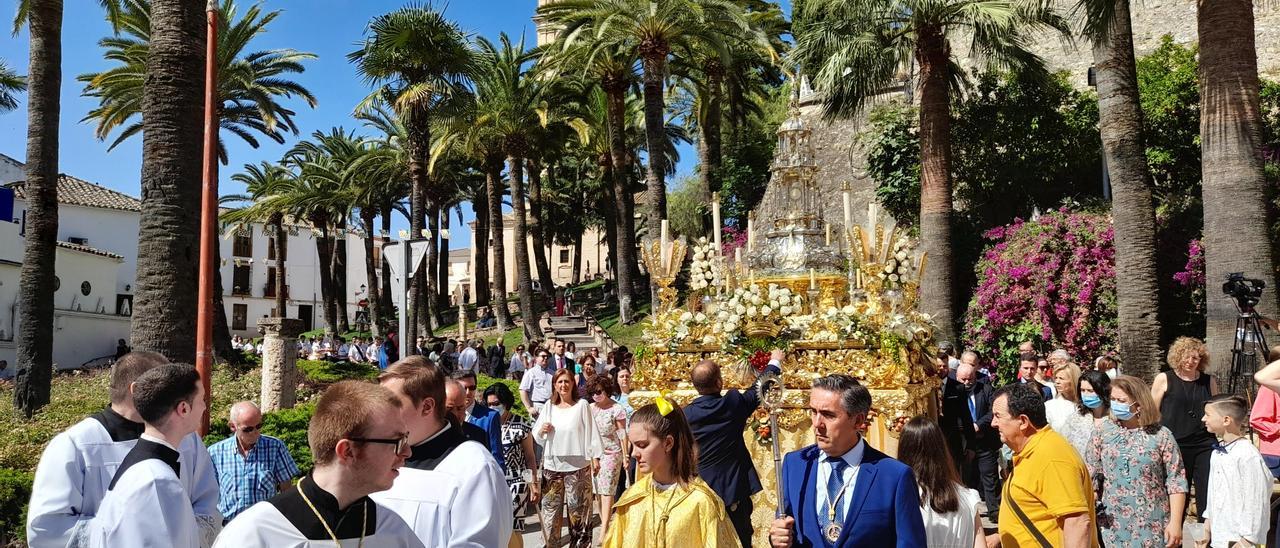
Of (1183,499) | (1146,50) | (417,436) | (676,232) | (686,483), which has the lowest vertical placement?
(1183,499)

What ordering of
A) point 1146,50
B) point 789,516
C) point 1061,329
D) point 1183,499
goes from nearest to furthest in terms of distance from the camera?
point 789,516 → point 1183,499 → point 1061,329 → point 1146,50

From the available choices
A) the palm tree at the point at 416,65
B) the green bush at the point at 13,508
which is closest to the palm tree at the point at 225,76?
the palm tree at the point at 416,65

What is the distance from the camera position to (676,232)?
4806 cm

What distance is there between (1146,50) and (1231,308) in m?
22.0

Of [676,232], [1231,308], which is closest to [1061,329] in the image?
[1231,308]

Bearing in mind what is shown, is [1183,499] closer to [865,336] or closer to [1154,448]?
[1154,448]

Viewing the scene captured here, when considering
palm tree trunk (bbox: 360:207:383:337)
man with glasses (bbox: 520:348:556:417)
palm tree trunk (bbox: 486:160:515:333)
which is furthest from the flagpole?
palm tree trunk (bbox: 360:207:383:337)

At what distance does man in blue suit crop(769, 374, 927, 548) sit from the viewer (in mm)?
4055

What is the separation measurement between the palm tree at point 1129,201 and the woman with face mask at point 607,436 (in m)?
8.78

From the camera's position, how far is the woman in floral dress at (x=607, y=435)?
366 inches

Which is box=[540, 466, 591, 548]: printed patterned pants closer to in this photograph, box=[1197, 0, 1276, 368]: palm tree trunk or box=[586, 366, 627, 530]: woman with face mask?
box=[586, 366, 627, 530]: woman with face mask

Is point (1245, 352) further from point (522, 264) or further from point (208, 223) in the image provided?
point (522, 264)

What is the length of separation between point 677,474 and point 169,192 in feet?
25.1

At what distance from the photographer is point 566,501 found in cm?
955
